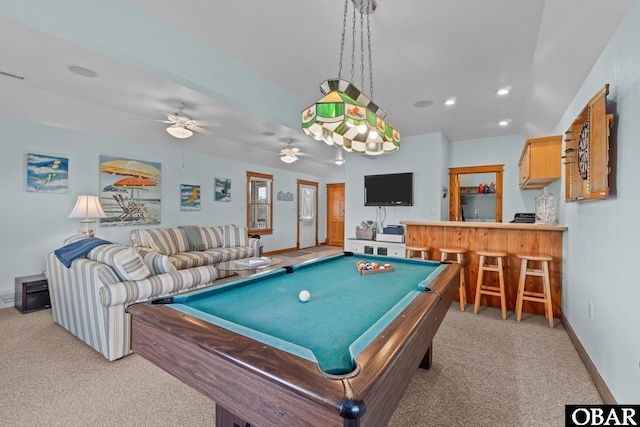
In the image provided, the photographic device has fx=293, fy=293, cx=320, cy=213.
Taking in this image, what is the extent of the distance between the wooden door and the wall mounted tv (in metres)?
3.80

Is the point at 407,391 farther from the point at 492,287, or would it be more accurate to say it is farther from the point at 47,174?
the point at 47,174

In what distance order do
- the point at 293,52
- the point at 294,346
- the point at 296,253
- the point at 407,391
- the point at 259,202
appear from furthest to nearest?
the point at 296,253, the point at 259,202, the point at 293,52, the point at 407,391, the point at 294,346

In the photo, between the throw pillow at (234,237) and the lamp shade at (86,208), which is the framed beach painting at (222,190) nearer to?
the throw pillow at (234,237)

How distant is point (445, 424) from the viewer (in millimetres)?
1689

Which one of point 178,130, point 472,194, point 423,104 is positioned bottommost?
point 472,194

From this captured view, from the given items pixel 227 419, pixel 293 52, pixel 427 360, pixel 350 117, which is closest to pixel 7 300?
pixel 227 419

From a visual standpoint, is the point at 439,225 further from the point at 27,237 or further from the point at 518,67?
the point at 27,237

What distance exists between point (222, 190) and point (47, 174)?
9.70ft

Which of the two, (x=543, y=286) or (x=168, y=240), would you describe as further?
(x=168, y=240)

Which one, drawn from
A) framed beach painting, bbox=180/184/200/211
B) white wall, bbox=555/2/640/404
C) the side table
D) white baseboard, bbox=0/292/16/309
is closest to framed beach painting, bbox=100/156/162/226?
framed beach painting, bbox=180/184/200/211

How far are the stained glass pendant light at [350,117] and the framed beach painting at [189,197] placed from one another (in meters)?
4.36

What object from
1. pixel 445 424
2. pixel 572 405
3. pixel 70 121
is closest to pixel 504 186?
pixel 572 405

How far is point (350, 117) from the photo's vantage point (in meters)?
1.74

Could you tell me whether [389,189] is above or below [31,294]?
above
